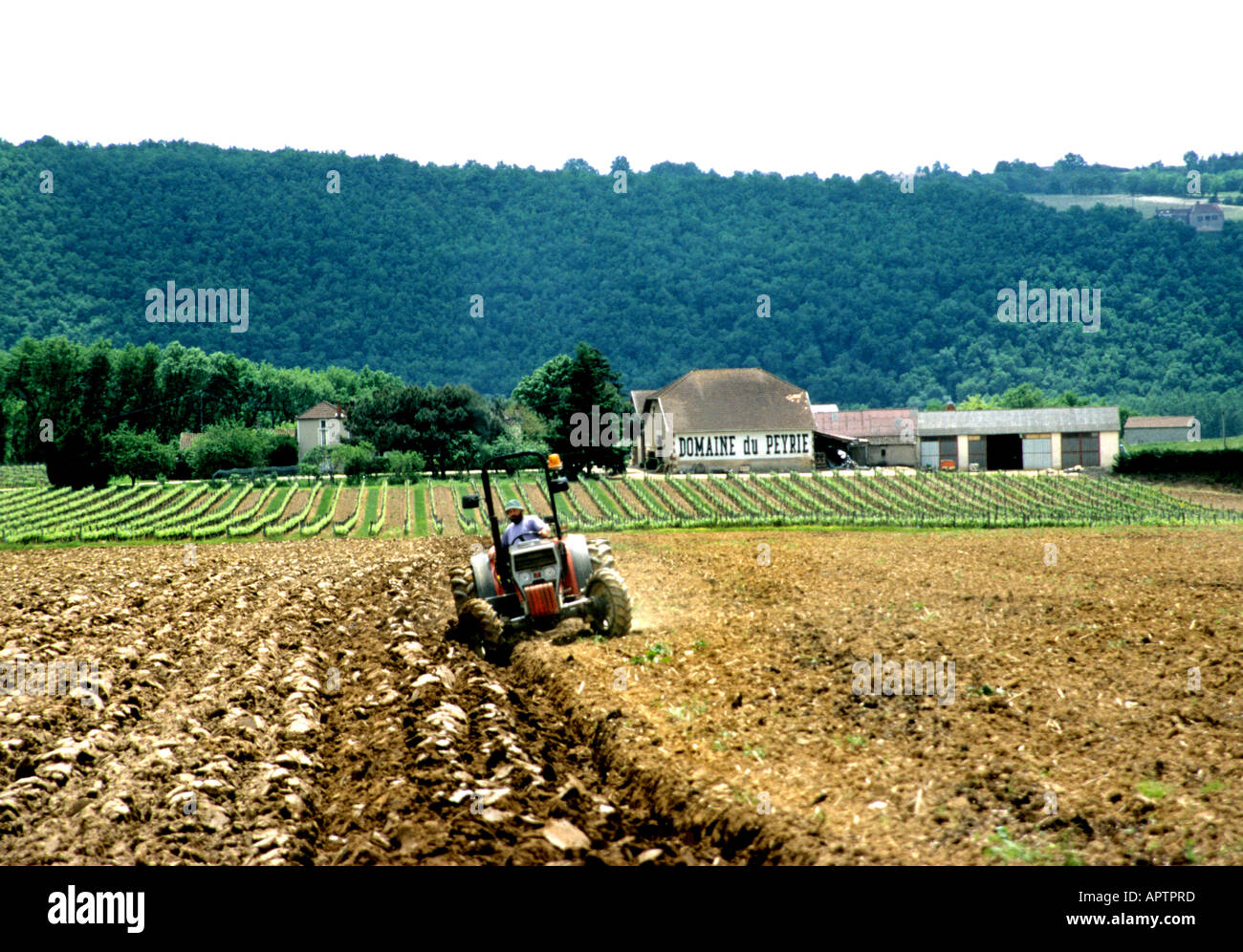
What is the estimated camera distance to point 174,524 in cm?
4528

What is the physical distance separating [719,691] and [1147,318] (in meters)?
152

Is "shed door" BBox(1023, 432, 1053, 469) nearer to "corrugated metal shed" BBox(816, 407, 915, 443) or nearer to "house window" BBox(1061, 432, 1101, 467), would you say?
"house window" BBox(1061, 432, 1101, 467)

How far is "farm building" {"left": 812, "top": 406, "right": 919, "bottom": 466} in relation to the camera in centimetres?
7375

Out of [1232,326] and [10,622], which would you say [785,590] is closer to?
[10,622]

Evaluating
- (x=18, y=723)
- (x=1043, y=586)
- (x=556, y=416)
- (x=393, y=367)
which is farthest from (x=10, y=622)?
(x=393, y=367)

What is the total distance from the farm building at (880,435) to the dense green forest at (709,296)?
67.6 m

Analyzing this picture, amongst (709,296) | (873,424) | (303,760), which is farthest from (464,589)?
(709,296)

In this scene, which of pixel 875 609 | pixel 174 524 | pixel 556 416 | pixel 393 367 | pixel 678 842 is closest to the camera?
pixel 678 842

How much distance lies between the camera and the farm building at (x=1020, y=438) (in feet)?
227

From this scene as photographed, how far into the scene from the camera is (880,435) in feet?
245

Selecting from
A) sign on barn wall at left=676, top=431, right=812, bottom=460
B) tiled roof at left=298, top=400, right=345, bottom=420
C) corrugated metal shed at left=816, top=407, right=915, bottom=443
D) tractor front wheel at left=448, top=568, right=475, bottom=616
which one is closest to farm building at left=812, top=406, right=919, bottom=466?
corrugated metal shed at left=816, top=407, right=915, bottom=443

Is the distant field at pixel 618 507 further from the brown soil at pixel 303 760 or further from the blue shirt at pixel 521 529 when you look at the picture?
the blue shirt at pixel 521 529

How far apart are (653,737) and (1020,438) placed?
65993 mm

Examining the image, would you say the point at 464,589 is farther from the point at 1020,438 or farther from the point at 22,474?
the point at 22,474
